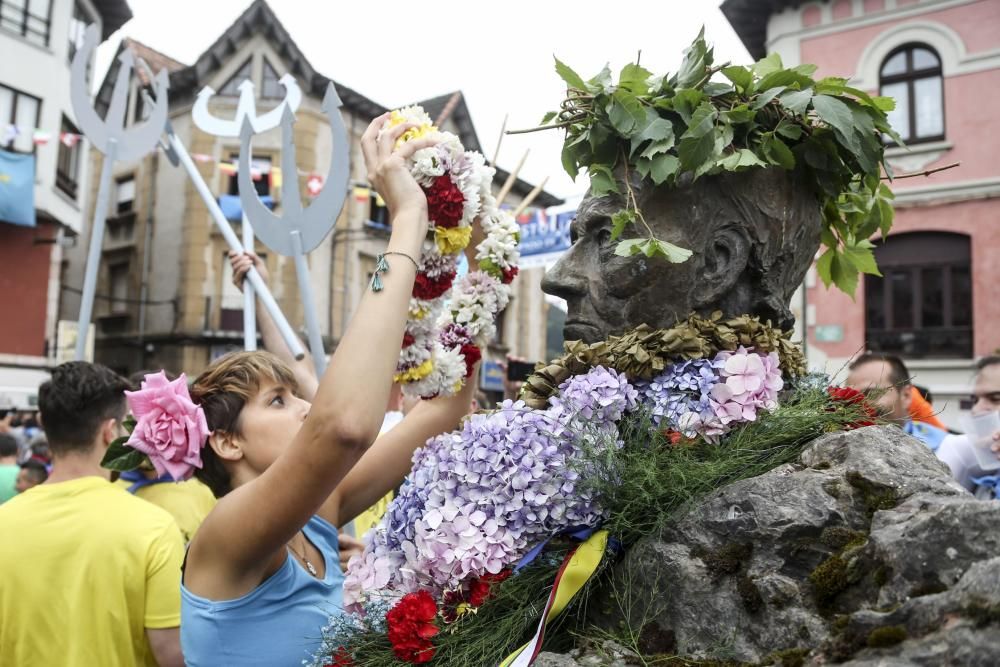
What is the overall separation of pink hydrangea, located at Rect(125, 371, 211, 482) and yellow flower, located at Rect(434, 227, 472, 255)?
2.75ft

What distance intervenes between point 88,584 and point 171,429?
837mm

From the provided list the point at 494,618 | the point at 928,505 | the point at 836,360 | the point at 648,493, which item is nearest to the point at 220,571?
the point at 494,618

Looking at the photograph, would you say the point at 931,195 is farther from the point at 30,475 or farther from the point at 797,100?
the point at 797,100

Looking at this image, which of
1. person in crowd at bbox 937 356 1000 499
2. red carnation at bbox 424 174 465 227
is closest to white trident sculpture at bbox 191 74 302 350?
red carnation at bbox 424 174 465 227

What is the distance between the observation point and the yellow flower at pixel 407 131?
1.92 metres

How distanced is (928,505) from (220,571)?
1.45 m

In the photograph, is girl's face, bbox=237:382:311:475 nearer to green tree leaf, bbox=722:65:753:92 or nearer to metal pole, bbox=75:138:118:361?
green tree leaf, bbox=722:65:753:92

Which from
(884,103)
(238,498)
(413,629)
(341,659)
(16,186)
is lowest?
(341,659)

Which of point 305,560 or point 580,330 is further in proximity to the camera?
point 305,560

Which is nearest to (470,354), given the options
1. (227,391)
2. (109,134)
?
(227,391)

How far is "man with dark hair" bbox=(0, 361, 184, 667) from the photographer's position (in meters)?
2.70

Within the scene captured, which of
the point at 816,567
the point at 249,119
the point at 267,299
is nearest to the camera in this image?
the point at 816,567

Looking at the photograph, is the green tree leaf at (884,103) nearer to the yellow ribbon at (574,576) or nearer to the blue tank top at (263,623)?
the yellow ribbon at (574,576)

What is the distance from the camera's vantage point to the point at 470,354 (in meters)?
2.39
